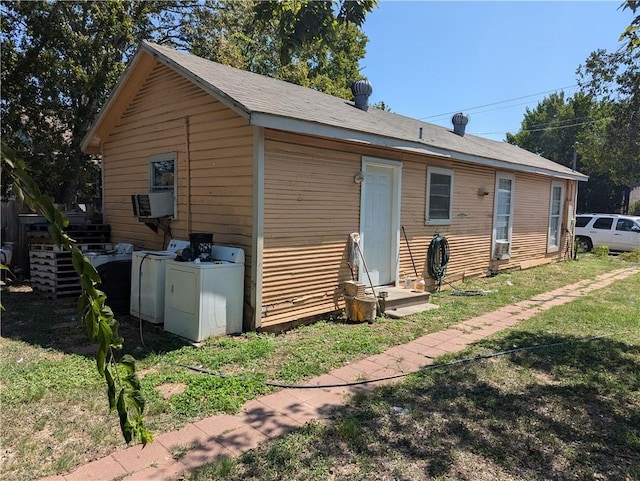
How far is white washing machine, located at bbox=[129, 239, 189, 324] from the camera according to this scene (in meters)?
5.60

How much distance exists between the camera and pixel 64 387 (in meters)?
3.72

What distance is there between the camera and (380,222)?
7.39 m

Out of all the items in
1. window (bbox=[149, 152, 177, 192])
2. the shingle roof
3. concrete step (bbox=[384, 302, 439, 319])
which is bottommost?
concrete step (bbox=[384, 302, 439, 319])

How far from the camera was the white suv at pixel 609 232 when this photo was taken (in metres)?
16.2

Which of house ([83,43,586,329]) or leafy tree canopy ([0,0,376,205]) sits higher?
leafy tree canopy ([0,0,376,205])

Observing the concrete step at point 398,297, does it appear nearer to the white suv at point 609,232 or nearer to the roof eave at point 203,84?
the roof eave at point 203,84

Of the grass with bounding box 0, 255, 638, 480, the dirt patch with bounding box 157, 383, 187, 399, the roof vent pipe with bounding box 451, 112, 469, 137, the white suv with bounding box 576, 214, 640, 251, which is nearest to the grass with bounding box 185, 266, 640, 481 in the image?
the grass with bounding box 0, 255, 638, 480

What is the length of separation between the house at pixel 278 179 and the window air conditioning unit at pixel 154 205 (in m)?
0.20

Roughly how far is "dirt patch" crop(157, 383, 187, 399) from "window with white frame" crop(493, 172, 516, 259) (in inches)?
337

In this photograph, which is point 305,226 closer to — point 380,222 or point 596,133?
point 380,222

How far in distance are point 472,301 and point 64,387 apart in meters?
6.28

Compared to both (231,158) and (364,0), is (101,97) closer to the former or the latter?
(231,158)

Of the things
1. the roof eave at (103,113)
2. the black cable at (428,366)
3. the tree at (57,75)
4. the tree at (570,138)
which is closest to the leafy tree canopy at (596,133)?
the tree at (570,138)

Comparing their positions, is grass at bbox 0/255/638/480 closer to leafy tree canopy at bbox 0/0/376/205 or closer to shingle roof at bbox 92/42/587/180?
shingle roof at bbox 92/42/587/180
